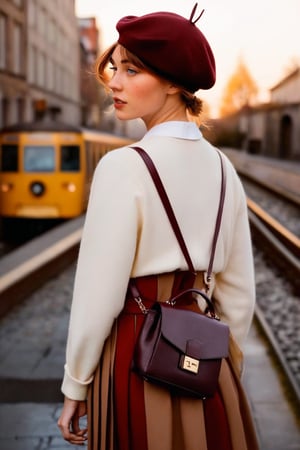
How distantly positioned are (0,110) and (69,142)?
17891 mm

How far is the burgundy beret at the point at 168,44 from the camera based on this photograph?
5.64 feet

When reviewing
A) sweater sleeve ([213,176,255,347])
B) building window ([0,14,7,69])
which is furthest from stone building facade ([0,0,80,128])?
sweater sleeve ([213,176,255,347])

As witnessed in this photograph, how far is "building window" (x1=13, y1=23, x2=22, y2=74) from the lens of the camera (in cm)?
3553

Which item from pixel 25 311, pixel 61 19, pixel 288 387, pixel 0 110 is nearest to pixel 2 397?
pixel 288 387

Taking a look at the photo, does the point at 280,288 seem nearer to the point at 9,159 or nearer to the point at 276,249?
the point at 276,249

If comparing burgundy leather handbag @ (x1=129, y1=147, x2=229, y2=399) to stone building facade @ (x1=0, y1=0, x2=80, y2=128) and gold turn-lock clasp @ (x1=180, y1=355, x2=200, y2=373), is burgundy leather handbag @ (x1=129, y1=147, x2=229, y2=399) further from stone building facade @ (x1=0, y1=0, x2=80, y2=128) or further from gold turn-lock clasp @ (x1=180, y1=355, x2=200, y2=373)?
stone building facade @ (x1=0, y1=0, x2=80, y2=128)

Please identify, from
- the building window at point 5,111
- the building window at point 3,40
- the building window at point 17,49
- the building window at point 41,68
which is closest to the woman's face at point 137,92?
the building window at point 3,40

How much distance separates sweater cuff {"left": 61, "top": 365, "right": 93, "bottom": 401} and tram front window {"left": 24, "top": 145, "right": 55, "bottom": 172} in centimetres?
1476

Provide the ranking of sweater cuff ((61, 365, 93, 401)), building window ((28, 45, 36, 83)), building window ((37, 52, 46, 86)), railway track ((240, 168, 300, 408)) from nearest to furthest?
sweater cuff ((61, 365, 93, 401)), railway track ((240, 168, 300, 408)), building window ((28, 45, 36, 83)), building window ((37, 52, 46, 86))

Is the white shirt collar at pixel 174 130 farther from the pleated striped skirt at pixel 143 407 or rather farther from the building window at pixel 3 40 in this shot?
the building window at pixel 3 40

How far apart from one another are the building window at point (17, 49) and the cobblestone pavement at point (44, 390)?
31.2m

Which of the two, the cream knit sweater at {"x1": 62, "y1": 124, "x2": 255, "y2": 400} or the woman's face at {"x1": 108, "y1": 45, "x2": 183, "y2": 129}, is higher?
the woman's face at {"x1": 108, "y1": 45, "x2": 183, "y2": 129}

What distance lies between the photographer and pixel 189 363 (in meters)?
1.71

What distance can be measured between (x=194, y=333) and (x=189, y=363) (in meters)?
0.08
